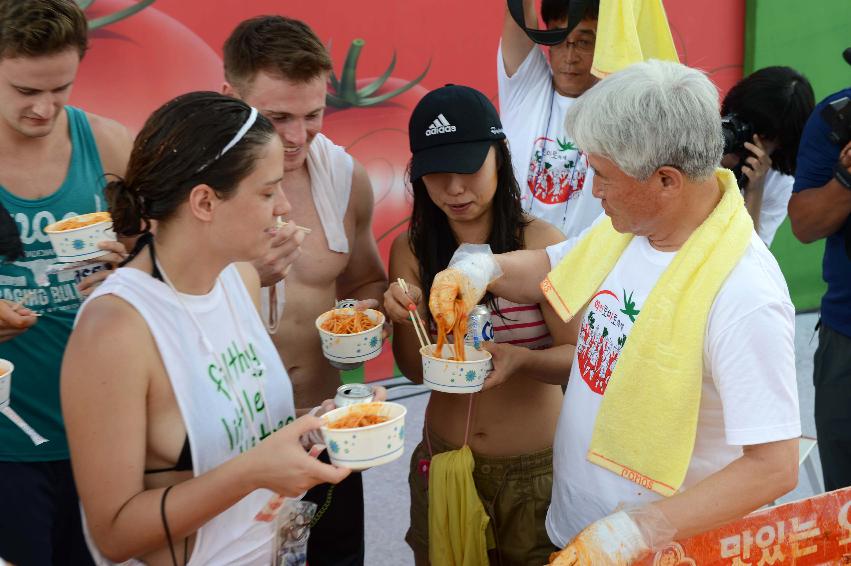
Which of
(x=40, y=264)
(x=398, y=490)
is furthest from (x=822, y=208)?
(x=40, y=264)

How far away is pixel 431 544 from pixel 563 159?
1.49 meters

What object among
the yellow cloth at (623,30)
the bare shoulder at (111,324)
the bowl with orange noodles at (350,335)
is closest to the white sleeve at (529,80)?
the yellow cloth at (623,30)

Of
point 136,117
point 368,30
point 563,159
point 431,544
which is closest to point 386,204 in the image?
point 368,30

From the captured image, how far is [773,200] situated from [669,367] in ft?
7.74

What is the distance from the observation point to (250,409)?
1.84 metres

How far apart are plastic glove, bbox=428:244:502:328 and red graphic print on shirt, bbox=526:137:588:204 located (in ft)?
2.90

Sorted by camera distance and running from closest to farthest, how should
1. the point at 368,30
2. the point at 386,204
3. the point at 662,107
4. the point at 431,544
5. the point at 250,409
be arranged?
1. the point at 662,107
2. the point at 250,409
3. the point at 431,544
4. the point at 368,30
5. the point at 386,204

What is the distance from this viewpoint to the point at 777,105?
340 centimetres

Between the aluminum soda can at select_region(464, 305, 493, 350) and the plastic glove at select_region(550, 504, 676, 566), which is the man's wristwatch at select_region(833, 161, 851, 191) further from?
the plastic glove at select_region(550, 504, 676, 566)

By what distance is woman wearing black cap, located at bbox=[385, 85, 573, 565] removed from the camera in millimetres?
2373

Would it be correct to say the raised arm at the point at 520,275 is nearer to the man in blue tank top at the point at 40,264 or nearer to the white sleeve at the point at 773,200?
the man in blue tank top at the point at 40,264

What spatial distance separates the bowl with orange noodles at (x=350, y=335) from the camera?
2.30m

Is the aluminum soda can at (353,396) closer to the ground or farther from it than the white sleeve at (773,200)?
farther from it

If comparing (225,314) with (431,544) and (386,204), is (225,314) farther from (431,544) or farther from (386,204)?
(386,204)
